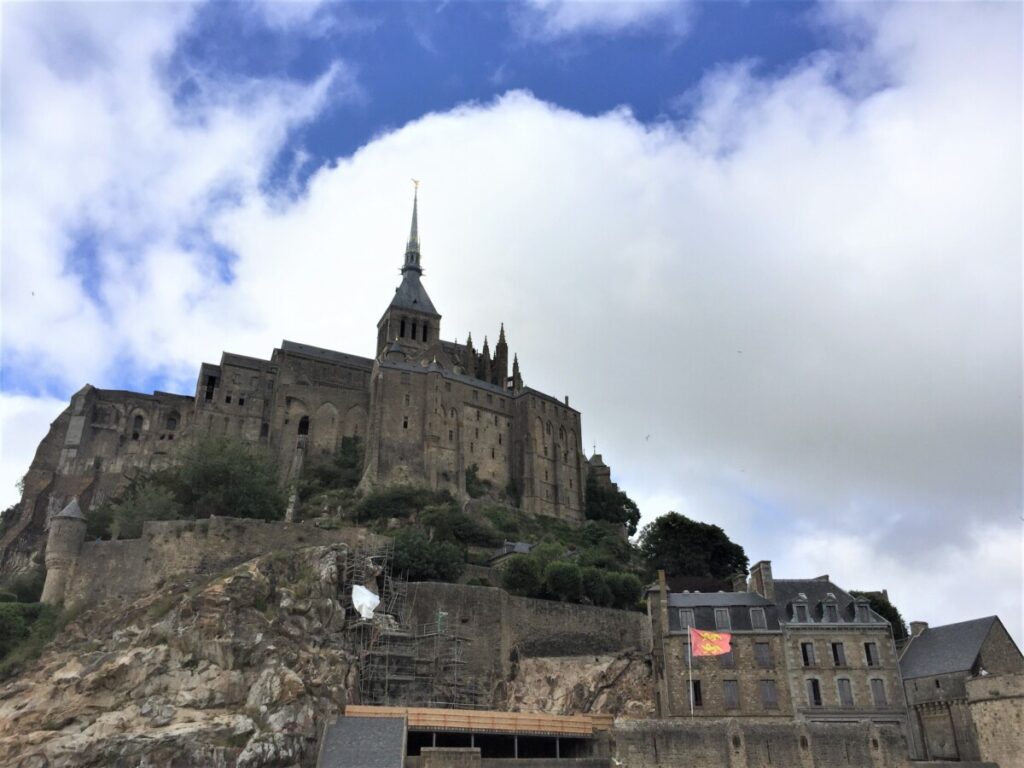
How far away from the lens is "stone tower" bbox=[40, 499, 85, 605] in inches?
1677

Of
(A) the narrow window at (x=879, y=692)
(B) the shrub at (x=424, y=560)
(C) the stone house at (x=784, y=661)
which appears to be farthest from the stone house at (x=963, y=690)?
(B) the shrub at (x=424, y=560)

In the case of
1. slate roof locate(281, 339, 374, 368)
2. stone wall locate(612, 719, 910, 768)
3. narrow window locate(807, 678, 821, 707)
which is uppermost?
slate roof locate(281, 339, 374, 368)

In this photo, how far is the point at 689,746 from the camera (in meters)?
32.2

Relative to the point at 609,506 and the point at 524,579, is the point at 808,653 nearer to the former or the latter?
the point at 524,579

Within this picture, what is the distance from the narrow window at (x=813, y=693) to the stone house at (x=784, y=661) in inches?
1.7

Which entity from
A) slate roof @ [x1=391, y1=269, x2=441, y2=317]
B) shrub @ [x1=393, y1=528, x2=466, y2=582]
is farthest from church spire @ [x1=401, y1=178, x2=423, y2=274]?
shrub @ [x1=393, y1=528, x2=466, y2=582]

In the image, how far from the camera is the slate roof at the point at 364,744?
32.1m

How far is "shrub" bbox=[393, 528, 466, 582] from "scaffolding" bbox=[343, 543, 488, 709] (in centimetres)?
259

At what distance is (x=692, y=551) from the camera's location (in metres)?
64.4

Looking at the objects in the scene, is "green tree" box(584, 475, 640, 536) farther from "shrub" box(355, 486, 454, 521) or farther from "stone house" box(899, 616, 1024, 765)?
"stone house" box(899, 616, 1024, 765)

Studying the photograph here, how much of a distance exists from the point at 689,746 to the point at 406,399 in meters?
46.6

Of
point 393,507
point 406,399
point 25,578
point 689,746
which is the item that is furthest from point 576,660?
point 406,399

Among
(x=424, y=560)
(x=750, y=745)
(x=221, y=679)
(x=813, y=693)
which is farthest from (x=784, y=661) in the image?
(x=221, y=679)

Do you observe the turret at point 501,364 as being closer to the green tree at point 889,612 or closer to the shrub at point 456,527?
the shrub at point 456,527
